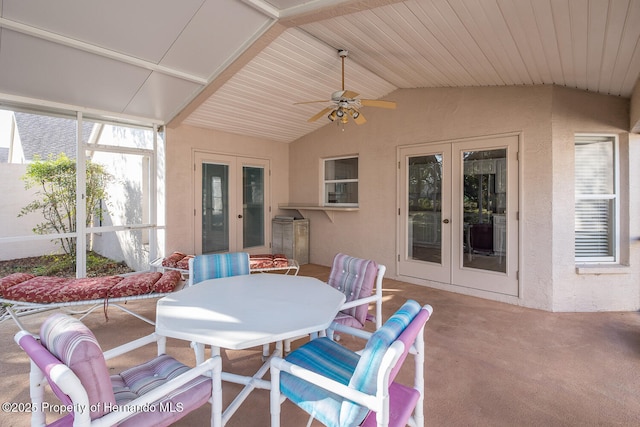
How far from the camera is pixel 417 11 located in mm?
2889

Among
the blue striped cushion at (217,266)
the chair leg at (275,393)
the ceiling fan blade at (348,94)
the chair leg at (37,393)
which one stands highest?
the ceiling fan blade at (348,94)

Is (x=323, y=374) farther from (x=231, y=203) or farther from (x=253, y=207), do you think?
(x=253, y=207)

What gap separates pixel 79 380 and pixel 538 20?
3540mm

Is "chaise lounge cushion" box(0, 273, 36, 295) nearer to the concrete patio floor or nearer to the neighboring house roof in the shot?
the concrete patio floor

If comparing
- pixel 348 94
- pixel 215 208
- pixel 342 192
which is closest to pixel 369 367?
pixel 348 94

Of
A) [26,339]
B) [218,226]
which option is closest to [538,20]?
[26,339]

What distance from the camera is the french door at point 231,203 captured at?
5730mm

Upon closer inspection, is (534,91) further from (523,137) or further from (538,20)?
(538,20)

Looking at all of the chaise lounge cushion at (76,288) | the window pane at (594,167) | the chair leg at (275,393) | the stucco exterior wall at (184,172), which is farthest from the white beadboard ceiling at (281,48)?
the chair leg at (275,393)

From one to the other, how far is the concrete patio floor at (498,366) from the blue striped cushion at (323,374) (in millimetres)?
531

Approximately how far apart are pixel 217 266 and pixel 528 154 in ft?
13.0

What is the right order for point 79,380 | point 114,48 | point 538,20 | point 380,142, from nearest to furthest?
1. point 79,380
2. point 538,20
3. point 114,48
4. point 380,142

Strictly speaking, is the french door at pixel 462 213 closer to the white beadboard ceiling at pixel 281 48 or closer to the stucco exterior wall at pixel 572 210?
the stucco exterior wall at pixel 572 210

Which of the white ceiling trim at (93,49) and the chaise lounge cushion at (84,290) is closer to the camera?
the white ceiling trim at (93,49)
